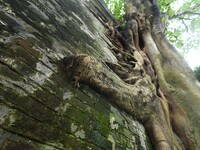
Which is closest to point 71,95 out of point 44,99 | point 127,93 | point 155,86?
point 44,99

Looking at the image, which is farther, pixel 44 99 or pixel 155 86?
pixel 155 86

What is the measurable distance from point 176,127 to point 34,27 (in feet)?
8.91

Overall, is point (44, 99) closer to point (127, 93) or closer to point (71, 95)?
point (71, 95)

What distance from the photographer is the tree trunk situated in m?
1.34

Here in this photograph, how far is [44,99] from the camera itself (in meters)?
1.52

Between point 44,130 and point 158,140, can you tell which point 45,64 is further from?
point 158,140

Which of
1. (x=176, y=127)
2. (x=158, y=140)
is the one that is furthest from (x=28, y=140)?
(x=176, y=127)

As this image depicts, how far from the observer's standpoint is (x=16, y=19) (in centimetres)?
184

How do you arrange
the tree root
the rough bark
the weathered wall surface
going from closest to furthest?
the weathered wall surface
the tree root
the rough bark

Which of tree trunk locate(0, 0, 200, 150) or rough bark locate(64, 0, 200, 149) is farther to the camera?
rough bark locate(64, 0, 200, 149)

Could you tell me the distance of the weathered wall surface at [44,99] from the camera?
1.27 meters

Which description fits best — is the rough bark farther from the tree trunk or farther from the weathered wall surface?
the weathered wall surface

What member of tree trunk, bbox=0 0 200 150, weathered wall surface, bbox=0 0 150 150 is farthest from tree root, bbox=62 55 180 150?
weathered wall surface, bbox=0 0 150 150

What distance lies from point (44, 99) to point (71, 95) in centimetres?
35
